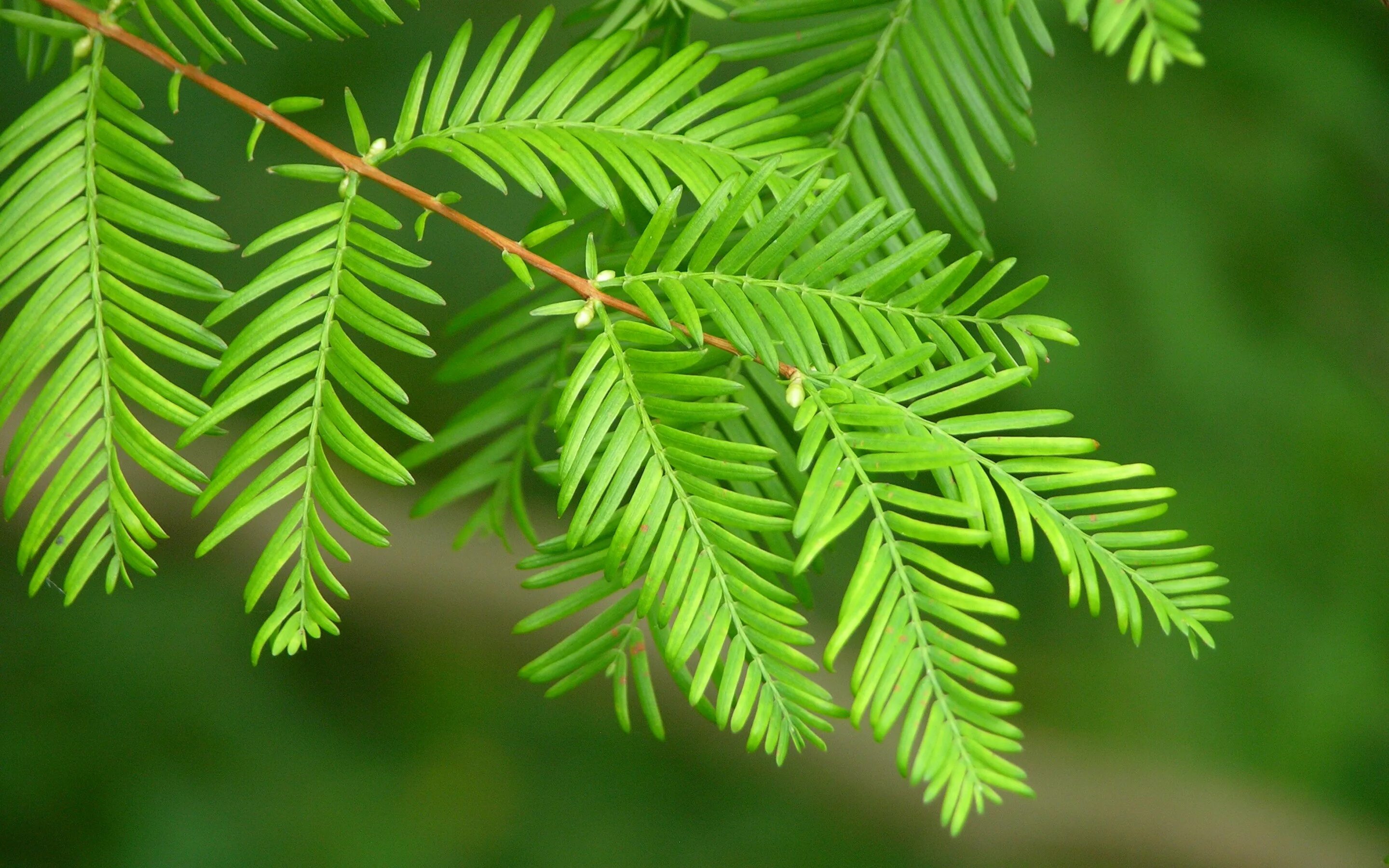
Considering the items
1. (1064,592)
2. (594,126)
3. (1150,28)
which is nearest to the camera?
(1150,28)

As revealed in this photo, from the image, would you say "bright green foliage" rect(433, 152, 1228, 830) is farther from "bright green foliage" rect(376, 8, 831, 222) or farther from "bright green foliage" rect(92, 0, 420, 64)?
"bright green foliage" rect(92, 0, 420, 64)

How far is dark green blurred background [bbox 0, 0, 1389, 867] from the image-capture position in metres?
1.23

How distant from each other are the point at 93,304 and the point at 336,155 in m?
0.12

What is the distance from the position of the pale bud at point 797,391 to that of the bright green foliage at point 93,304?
0.76 ft

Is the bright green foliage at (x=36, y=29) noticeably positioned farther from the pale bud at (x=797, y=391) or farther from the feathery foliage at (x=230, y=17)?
the pale bud at (x=797, y=391)

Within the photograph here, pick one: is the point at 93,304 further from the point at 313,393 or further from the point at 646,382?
the point at 646,382

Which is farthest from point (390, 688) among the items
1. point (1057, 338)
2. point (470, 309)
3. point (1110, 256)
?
point (1057, 338)

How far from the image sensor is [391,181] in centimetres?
38

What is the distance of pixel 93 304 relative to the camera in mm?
384

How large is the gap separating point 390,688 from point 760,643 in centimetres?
128

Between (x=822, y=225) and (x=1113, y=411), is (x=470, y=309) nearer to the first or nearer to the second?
(x=822, y=225)

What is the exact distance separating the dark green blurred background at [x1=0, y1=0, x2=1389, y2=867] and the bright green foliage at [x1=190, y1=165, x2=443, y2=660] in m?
0.90

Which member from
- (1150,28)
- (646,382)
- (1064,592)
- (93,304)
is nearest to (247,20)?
(93,304)

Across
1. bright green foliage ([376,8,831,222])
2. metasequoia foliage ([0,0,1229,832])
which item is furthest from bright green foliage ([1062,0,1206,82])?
bright green foliage ([376,8,831,222])
